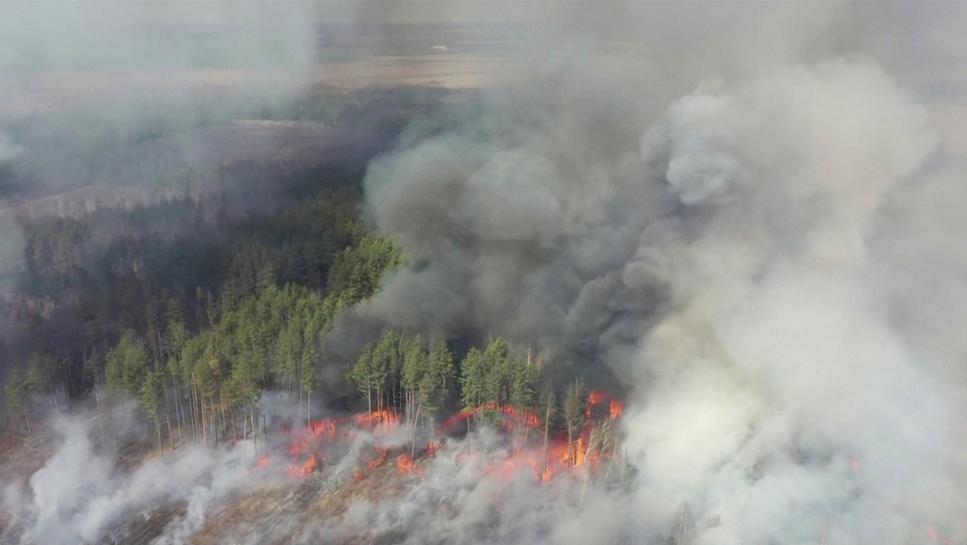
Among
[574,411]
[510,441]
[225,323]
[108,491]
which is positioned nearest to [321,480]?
[510,441]

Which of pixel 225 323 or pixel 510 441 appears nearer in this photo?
pixel 510 441

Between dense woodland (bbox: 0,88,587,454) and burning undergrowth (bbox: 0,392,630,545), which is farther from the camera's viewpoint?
dense woodland (bbox: 0,88,587,454)

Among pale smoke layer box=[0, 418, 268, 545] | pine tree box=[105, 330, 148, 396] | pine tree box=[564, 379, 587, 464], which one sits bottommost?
→ pale smoke layer box=[0, 418, 268, 545]

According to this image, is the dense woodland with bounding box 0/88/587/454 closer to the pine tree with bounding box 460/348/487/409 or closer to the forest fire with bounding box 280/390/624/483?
the pine tree with bounding box 460/348/487/409

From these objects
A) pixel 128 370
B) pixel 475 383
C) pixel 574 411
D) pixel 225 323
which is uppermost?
pixel 225 323

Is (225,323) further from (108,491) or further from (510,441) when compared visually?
(510,441)

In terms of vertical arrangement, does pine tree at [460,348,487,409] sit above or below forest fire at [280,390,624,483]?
above

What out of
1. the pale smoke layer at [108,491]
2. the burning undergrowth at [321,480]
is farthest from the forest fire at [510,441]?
the pale smoke layer at [108,491]

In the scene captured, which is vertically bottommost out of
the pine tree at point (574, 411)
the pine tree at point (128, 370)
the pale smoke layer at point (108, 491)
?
the pale smoke layer at point (108, 491)

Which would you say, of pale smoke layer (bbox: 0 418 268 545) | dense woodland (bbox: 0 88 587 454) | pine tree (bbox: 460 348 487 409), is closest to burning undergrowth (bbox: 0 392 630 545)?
pale smoke layer (bbox: 0 418 268 545)

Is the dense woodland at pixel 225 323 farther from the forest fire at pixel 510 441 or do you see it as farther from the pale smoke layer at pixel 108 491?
the pale smoke layer at pixel 108 491
